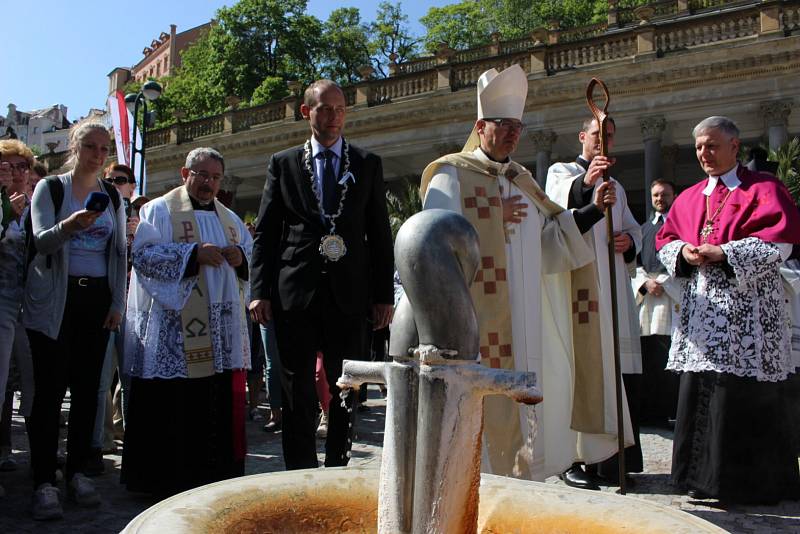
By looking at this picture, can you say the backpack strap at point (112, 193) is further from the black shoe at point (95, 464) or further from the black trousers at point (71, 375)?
the black shoe at point (95, 464)

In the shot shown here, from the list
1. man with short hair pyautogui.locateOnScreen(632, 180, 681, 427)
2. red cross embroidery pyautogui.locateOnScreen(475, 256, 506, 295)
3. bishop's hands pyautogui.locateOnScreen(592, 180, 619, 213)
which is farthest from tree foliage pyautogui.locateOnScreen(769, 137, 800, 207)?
red cross embroidery pyautogui.locateOnScreen(475, 256, 506, 295)

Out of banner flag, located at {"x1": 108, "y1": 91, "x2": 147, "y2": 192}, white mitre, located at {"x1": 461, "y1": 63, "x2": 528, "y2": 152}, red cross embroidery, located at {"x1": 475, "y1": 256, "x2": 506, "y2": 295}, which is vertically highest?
banner flag, located at {"x1": 108, "y1": 91, "x2": 147, "y2": 192}

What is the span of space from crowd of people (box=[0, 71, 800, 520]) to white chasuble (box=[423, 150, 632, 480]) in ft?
0.04

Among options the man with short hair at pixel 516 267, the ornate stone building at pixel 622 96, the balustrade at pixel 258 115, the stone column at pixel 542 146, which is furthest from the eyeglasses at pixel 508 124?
the balustrade at pixel 258 115

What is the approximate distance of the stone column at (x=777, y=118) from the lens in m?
21.5

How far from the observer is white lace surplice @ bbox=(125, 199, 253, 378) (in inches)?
186

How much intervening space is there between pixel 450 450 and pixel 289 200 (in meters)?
2.76

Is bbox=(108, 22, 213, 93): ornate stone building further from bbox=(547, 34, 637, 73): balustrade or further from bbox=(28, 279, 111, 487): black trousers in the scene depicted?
bbox=(28, 279, 111, 487): black trousers

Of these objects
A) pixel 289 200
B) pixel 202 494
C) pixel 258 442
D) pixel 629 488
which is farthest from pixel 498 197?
pixel 258 442

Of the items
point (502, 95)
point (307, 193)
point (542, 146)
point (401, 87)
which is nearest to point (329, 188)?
point (307, 193)

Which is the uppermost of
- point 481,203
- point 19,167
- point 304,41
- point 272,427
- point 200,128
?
point 304,41

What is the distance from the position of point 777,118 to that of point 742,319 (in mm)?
19268

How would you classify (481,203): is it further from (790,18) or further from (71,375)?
(790,18)

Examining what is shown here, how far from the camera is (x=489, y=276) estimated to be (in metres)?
4.34
